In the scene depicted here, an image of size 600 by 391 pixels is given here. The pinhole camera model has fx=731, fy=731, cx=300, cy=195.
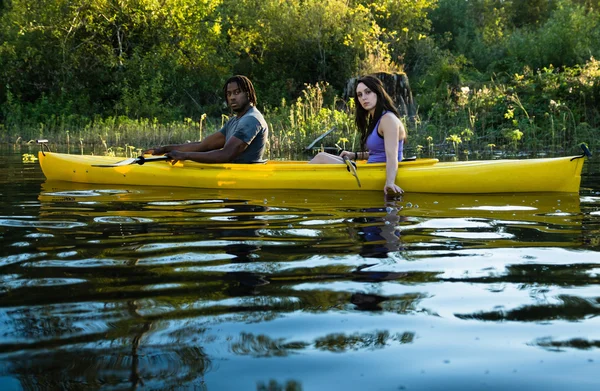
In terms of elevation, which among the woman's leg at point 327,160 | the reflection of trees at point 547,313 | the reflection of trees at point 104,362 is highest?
the woman's leg at point 327,160

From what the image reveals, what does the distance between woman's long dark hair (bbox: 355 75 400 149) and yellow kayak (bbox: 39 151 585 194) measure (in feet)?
1.03

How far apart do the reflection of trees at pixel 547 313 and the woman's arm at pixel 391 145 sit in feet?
10.7

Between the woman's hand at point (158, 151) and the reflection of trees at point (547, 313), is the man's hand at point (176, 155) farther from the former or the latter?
the reflection of trees at point (547, 313)

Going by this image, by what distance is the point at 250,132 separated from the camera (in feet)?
20.0

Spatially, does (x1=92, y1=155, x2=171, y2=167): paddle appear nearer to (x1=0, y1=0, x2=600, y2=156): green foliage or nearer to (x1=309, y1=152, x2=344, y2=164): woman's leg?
(x1=309, y1=152, x2=344, y2=164): woman's leg

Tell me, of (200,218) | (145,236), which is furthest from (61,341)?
(200,218)

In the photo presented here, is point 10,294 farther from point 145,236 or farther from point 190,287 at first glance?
point 145,236

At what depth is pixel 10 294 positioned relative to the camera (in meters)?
2.51

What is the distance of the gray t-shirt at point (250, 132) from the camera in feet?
20.0

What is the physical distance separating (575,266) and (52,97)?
19.5 metres

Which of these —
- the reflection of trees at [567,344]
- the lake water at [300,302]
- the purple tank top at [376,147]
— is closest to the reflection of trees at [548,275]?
the lake water at [300,302]

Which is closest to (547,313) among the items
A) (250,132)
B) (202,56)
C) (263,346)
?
(263,346)

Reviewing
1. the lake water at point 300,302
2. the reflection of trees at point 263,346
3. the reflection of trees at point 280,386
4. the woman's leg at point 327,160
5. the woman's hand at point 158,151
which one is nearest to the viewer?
the reflection of trees at point 280,386

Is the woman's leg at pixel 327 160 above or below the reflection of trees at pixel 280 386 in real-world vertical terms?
above
